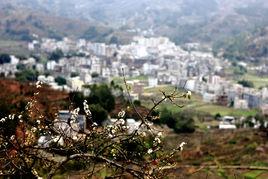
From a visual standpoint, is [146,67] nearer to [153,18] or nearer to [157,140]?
[157,140]

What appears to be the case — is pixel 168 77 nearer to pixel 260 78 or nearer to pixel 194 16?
pixel 260 78

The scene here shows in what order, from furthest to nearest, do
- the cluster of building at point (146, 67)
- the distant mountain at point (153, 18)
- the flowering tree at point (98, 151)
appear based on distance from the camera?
the distant mountain at point (153, 18) → the cluster of building at point (146, 67) → the flowering tree at point (98, 151)

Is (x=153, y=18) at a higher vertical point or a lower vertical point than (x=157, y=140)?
higher

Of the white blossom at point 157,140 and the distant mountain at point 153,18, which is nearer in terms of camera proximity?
the white blossom at point 157,140

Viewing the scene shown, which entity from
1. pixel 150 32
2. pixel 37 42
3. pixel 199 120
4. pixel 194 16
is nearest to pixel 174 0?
pixel 194 16

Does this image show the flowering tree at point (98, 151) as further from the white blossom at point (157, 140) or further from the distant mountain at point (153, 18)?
the distant mountain at point (153, 18)

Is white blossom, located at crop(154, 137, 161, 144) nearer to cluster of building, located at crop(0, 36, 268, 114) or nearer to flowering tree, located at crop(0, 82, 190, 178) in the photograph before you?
flowering tree, located at crop(0, 82, 190, 178)

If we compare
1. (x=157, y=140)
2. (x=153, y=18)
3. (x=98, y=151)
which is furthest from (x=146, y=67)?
Result: (x=153, y=18)

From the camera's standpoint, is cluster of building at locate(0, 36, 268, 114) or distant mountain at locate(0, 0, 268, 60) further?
distant mountain at locate(0, 0, 268, 60)

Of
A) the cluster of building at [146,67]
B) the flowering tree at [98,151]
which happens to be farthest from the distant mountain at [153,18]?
the flowering tree at [98,151]

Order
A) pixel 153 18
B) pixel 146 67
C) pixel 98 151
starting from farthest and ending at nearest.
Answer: pixel 153 18 → pixel 146 67 → pixel 98 151

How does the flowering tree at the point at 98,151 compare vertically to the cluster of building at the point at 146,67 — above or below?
above

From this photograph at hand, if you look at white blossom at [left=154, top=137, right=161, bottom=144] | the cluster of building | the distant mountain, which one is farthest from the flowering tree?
the distant mountain
